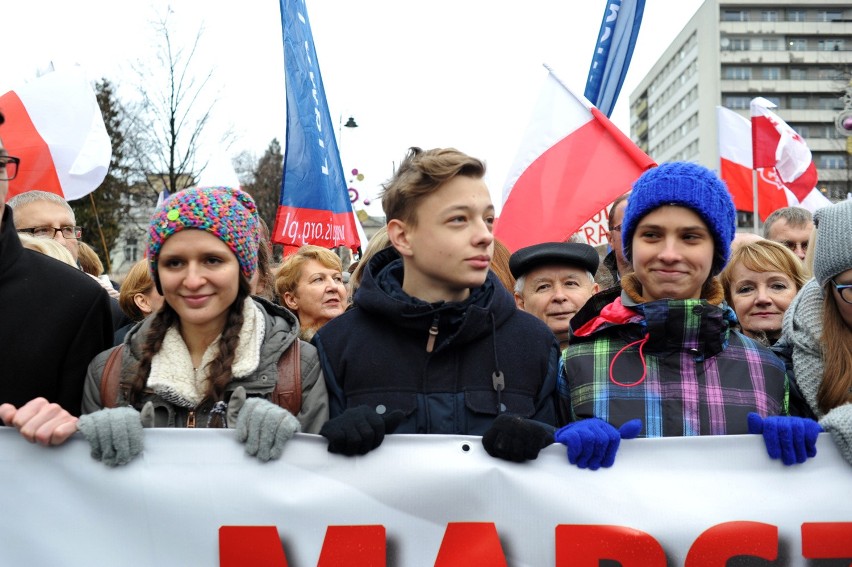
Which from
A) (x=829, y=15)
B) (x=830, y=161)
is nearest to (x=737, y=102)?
(x=830, y=161)

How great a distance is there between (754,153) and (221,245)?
25.1ft

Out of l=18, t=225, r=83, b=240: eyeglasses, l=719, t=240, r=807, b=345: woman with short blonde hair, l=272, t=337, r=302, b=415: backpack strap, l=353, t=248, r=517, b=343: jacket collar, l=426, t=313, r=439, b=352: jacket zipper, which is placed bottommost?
l=272, t=337, r=302, b=415: backpack strap

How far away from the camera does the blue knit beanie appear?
284cm

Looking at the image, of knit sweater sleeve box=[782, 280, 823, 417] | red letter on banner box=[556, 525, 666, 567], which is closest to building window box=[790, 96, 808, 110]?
knit sweater sleeve box=[782, 280, 823, 417]

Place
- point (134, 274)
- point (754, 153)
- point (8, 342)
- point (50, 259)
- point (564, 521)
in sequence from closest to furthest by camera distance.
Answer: point (564, 521) → point (8, 342) → point (50, 259) → point (134, 274) → point (754, 153)

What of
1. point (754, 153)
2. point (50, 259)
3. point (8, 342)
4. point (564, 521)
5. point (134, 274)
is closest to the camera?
point (564, 521)

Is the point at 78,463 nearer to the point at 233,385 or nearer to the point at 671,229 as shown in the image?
the point at 233,385

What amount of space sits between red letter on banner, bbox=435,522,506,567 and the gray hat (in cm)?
134

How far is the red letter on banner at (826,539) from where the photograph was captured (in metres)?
2.49

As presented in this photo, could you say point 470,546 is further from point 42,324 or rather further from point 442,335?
point 42,324

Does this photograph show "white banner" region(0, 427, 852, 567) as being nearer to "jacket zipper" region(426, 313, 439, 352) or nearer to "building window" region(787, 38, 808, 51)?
"jacket zipper" region(426, 313, 439, 352)

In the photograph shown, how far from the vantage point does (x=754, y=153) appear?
360 inches

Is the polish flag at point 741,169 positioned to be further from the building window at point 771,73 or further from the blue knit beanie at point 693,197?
the building window at point 771,73

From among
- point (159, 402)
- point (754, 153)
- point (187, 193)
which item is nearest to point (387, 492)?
point (159, 402)
